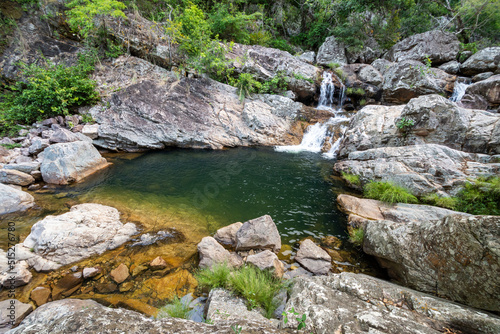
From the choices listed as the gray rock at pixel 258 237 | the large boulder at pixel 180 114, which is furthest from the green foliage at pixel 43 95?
the gray rock at pixel 258 237

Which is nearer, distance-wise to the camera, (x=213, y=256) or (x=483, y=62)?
(x=213, y=256)

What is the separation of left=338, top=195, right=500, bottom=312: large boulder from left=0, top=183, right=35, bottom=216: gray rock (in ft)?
32.7

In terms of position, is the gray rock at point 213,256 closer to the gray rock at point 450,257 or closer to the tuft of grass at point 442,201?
the gray rock at point 450,257

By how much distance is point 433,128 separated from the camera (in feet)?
29.7

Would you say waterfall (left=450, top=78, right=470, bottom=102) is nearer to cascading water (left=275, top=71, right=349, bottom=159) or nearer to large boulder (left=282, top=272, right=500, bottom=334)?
cascading water (left=275, top=71, right=349, bottom=159)

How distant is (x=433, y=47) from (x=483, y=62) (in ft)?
12.6

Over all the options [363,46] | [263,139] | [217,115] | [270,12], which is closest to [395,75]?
[363,46]

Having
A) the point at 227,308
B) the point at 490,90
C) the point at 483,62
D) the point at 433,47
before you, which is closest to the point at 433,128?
the point at 490,90

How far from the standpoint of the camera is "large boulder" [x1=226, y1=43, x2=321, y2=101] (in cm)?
1755

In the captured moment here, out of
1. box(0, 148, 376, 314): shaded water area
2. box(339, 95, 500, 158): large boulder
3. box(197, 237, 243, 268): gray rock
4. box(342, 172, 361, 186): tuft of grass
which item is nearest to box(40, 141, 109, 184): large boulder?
box(0, 148, 376, 314): shaded water area

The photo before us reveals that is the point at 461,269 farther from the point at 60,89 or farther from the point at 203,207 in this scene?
the point at 60,89

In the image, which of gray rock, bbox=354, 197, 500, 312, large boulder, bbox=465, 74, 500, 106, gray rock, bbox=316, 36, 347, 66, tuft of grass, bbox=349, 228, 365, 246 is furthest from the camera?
gray rock, bbox=316, 36, 347, 66

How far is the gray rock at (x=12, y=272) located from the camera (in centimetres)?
369

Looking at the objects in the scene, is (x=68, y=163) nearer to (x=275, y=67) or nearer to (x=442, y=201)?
(x=442, y=201)
